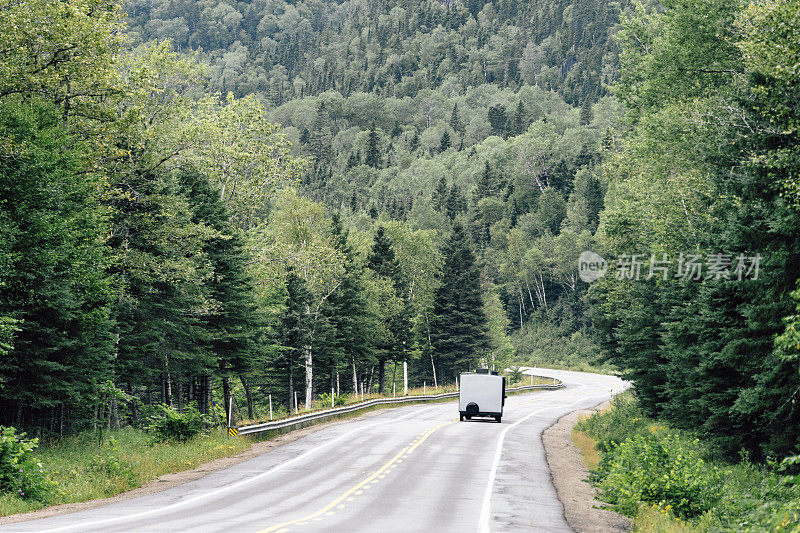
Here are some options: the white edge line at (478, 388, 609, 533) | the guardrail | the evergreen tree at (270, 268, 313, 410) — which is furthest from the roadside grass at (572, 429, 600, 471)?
the evergreen tree at (270, 268, 313, 410)

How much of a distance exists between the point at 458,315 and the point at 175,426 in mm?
47776

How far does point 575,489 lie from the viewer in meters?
21.2

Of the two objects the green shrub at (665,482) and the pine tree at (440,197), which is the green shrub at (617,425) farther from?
the pine tree at (440,197)

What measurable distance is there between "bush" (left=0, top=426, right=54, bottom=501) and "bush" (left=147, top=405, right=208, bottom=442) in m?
9.66

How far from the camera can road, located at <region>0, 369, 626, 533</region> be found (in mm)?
14195

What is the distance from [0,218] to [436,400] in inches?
1661

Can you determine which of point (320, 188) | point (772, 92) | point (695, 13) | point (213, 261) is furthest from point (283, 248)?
point (320, 188)

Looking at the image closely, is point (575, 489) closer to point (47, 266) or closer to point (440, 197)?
point (47, 266)

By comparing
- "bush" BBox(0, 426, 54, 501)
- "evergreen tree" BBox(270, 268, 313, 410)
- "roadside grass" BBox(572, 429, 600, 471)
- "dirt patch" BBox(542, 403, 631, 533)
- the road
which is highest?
"evergreen tree" BBox(270, 268, 313, 410)

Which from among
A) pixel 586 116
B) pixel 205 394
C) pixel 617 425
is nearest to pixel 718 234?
pixel 617 425

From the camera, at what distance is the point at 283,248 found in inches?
1726

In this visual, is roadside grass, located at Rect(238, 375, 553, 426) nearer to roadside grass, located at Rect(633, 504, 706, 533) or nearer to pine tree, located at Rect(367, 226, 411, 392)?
pine tree, located at Rect(367, 226, 411, 392)

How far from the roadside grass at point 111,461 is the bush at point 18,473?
9.8 inches

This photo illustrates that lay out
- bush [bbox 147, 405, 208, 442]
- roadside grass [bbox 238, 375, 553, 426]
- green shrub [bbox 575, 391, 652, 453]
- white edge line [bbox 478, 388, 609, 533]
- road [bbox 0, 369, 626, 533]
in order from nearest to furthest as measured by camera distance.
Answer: road [bbox 0, 369, 626, 533] → white edge line [bbox 478, 388, 609, 533] → bush [bbox 147, 405, 208, 442] → green shrub [bbox 575, 391, 652, 453] → roadside grass [bbox 238, 375, 553, 426]
